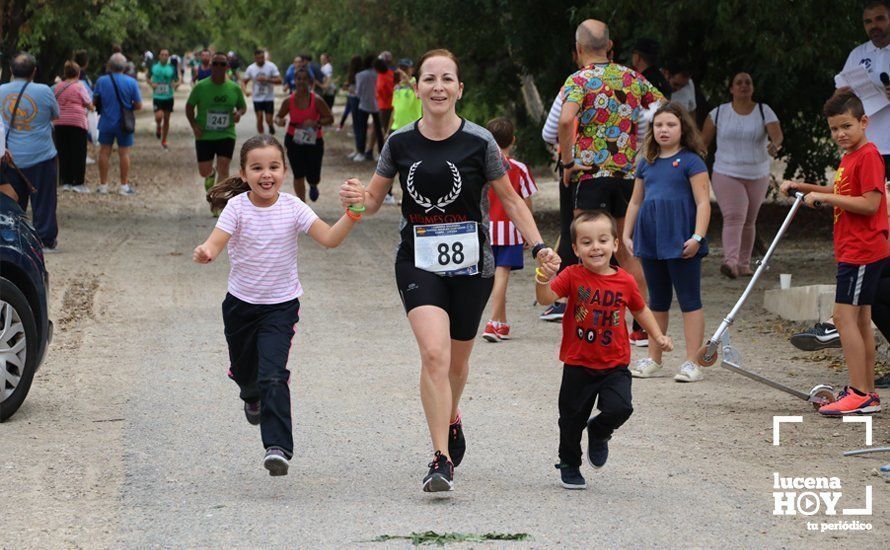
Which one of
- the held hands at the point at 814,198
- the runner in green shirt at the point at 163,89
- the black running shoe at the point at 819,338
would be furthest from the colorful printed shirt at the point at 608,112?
the runner in green shirt at the point at 163,89

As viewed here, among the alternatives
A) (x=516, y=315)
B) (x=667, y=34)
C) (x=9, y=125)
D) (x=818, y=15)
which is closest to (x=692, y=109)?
(x=667, y=34)

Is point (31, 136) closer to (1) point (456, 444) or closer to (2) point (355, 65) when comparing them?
(1) point (456, 444)

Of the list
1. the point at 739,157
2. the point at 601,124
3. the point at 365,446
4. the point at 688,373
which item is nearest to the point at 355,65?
the point at 739,157

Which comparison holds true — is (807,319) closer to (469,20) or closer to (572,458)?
(572,458)

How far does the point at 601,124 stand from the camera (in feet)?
33.7

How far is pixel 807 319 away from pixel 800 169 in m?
6.84

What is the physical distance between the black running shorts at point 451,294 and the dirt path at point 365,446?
738 mm

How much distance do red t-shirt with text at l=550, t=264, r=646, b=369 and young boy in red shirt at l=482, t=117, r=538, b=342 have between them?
4.25 metres

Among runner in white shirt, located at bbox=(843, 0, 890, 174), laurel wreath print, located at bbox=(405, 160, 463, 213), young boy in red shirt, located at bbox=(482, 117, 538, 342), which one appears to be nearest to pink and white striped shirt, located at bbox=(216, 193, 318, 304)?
laurel wreath print, located at bbox=(405, 160, 463, 213)

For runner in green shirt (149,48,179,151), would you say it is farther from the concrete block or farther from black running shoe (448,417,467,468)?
black running shoe (448,417,467,468)

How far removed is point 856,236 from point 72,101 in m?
15.7

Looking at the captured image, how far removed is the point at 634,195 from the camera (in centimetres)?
940

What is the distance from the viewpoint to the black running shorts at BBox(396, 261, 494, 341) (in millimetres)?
6301

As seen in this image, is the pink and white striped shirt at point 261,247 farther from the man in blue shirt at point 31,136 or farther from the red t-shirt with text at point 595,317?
the man in blue shirt at point 31,136
